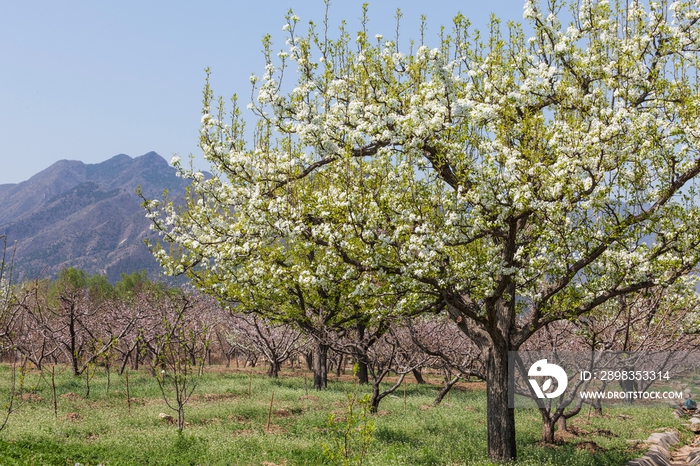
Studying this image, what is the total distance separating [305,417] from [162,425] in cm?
511

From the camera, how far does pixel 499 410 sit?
47.4 feet

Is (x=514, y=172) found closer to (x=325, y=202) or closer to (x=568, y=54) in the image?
(x=568, y=54)

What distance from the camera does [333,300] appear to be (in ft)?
80.5

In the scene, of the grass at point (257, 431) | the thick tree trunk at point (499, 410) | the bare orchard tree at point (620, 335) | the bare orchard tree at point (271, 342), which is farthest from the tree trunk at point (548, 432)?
the bare orchard tree at point (271, 342)

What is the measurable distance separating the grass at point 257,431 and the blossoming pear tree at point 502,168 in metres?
3.09

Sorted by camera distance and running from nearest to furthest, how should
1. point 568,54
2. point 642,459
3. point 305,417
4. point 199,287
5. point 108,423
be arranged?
1. point 568,54
2. point 642,459
3. point 108,423
4. point 305,417
5. point 199,287

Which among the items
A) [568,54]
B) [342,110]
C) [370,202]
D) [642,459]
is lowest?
[642,459]

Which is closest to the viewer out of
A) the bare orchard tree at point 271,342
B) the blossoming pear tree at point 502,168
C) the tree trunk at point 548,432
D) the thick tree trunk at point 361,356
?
the blossoming pear tree at point 502,168

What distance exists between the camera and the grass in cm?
1277

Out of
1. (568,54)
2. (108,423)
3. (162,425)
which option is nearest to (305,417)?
(162,425)

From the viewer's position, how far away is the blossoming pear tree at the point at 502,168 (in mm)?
11984

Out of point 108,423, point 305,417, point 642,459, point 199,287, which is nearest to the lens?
point 642,459

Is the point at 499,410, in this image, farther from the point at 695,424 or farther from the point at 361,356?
the point at 695,424

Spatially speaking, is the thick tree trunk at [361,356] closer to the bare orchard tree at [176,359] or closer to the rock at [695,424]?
the bare orchard tree at [176,359]
